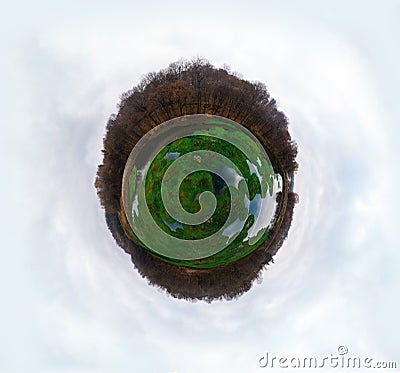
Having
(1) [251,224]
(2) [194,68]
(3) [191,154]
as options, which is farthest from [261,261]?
(2) [194,68]

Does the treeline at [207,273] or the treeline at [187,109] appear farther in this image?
the treeline at [207,273]

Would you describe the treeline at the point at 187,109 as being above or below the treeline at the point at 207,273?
above

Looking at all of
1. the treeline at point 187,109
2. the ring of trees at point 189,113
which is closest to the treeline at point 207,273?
the ring of trees at point 189,113

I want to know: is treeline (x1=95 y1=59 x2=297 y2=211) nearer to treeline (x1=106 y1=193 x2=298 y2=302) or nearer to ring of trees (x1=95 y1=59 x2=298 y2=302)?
ring of trees (x1=95 y1=59 x2=298 y2=302)

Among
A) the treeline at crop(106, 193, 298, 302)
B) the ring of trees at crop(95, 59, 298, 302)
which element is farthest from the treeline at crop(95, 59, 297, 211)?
the treeline at crop(106, 193, 298, 302)

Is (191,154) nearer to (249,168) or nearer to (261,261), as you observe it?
(249,168)

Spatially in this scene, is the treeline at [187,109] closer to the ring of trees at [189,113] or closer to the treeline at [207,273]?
the ring of trees at [189,113]
